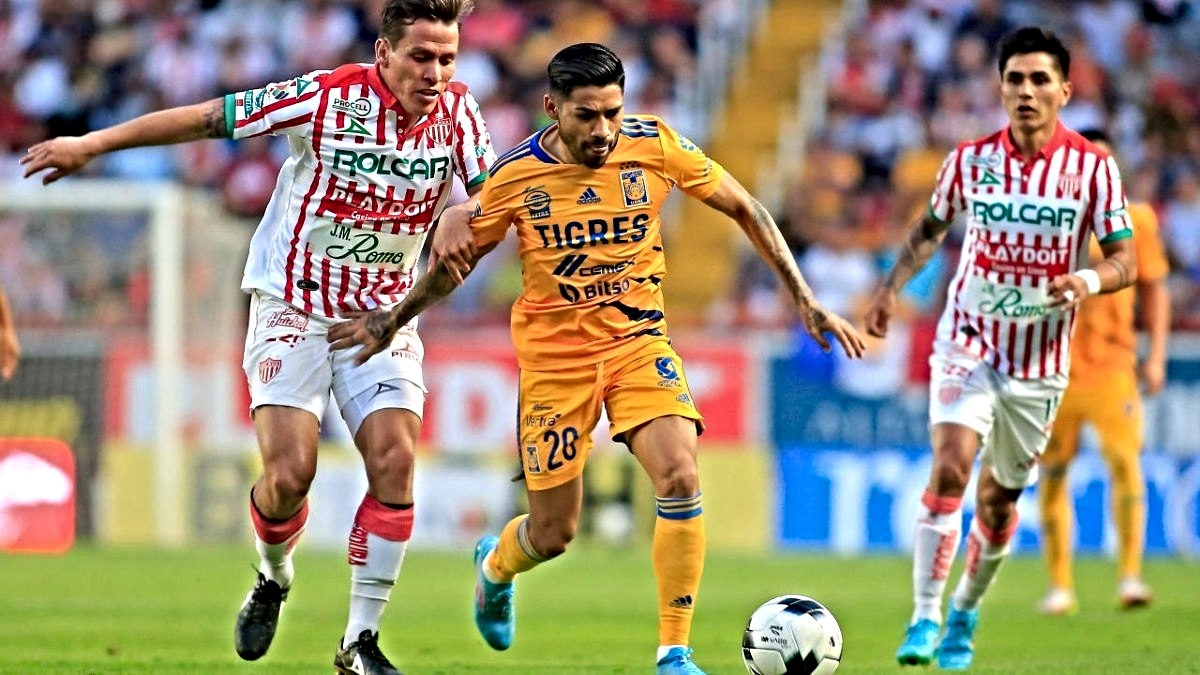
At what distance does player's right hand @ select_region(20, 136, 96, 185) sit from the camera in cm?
737

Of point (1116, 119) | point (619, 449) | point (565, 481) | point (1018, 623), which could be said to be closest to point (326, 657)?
point (565, 481)

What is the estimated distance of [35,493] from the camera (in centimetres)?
1853

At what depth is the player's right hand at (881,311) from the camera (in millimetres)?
9234

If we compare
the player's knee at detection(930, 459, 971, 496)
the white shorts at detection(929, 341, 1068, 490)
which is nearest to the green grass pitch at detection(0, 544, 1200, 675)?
the player's knee at detection(930, 459, 971, 496)

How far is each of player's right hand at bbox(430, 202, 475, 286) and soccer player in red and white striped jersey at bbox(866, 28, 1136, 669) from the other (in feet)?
8.18

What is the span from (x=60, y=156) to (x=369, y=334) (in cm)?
136

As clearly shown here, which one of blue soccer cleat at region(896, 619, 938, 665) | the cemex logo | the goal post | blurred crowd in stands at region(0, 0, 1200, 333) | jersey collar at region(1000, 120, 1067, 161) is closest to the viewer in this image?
blue soccer cleat at region(896, 619, 938, 665)

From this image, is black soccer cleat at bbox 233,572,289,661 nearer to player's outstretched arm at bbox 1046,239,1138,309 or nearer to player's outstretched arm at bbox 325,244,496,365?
player's outstretched arm at bbox 325,244,496,365

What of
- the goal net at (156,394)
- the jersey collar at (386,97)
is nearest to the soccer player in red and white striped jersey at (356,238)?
the jersey collar at (386,97)

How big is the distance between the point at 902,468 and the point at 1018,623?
626 cm

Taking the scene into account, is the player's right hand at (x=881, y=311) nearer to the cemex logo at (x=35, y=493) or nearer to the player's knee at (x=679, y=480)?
the player's knee at (x=679, y=480)

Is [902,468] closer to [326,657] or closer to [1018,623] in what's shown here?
[1018,623]

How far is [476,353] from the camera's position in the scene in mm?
18781

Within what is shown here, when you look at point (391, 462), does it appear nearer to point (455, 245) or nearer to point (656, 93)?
point (455, 245)
